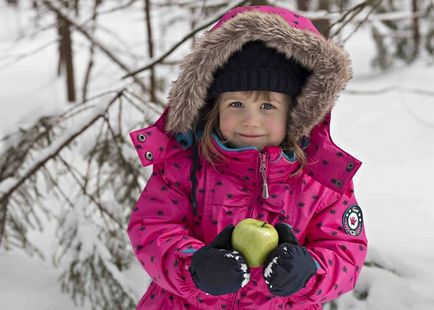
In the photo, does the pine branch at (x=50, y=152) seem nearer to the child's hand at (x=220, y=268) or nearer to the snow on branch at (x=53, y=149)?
the snow on branch at (x=53, y=149)

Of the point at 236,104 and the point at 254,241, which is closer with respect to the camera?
the point at 254,241

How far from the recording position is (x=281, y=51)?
1.95 metres

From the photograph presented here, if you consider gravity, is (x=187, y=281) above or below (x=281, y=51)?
below

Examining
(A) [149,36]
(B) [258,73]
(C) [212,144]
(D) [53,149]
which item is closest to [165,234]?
(C) [212,144]

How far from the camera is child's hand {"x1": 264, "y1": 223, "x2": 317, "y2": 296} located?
169 cm

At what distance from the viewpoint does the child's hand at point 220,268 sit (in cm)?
169

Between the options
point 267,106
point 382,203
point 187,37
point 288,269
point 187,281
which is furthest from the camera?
point 382,203

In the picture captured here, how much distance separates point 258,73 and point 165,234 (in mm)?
522

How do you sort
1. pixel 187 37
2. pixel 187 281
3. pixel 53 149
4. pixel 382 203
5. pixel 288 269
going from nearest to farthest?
pixel 288 269
pixel 187 281
pixel 187 37
pixel 53 149
pixel 382 203

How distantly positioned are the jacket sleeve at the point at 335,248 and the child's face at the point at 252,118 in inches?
10.6

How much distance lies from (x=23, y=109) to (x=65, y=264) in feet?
17.0

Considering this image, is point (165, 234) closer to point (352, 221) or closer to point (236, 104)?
point (236, 104)

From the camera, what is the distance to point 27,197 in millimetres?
3492

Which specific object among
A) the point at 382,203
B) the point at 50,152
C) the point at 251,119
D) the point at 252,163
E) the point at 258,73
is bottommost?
the point at 382,203
